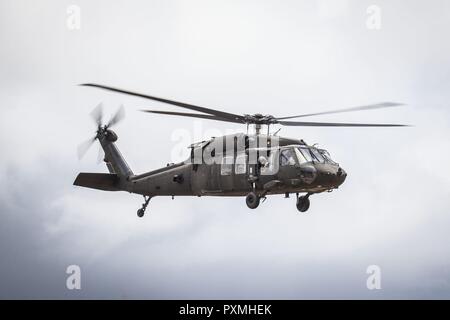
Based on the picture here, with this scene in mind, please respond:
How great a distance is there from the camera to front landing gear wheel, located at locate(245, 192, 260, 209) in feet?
102

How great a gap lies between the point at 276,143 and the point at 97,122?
13.8 m

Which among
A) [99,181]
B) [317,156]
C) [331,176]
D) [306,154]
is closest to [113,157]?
[99,181]

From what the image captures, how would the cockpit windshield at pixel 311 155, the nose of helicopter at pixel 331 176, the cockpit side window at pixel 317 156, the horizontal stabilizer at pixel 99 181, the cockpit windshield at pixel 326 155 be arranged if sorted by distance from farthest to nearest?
1. the horizontal stabilizer at pixel 99 181
2. the cockpit windshield at pixel 326 155
3. the cockpit side window at pixel 317 156
4. the cockpit windshield at pixel 311 155
5. the nose of helicopter at pixel 331 176

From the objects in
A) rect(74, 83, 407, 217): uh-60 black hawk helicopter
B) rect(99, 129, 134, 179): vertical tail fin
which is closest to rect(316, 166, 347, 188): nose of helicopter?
rect(74, 83, 407, 217): uh-60 black hawk helicopter

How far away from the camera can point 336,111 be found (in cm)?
3009

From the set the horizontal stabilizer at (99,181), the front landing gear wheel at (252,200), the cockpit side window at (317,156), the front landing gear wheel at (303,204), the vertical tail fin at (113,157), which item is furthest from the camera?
the vertical tail fin at (113,157)

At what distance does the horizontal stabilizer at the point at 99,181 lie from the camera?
1460 inches

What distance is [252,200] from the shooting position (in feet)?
102

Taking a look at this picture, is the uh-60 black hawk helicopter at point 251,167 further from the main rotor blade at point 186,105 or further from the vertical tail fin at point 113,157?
Result: the vertical tail fin at point 113,157

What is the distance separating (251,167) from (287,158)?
71.6 inches

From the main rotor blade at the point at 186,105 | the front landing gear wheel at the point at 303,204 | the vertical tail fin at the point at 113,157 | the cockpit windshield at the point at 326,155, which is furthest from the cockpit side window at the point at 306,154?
the vertical tail fin at the point at 113,157

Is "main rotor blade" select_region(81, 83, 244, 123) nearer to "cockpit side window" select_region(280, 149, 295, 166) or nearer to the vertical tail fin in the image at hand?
"cockpit side window" select_region(280, 149, 295, 166)

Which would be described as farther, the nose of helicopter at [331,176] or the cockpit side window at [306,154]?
the cockpit side window at [306,154]

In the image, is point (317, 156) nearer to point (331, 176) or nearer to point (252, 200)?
point (331, 176)
